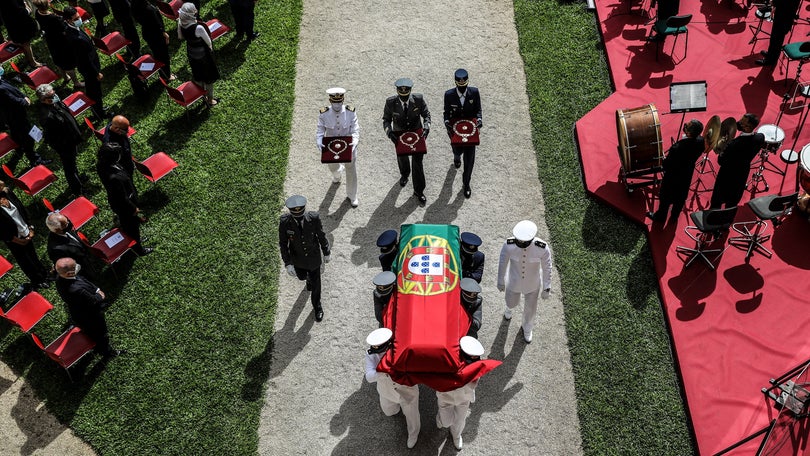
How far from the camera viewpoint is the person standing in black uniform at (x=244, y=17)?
587 inches

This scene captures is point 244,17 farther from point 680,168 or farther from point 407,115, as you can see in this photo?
point 680,168

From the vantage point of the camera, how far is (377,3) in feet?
54.5

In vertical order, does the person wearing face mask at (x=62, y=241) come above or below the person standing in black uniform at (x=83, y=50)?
below

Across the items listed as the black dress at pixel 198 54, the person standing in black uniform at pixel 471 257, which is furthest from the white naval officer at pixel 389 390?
the black dress at pixel 198 54

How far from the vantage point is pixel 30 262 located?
1086 centimetres

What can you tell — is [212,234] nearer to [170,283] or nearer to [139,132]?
[170,283]

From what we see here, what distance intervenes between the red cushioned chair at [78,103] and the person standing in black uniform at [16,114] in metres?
0.77

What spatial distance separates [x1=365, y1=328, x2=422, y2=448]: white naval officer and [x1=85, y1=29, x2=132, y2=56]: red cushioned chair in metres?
9.76

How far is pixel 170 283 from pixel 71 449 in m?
2.84

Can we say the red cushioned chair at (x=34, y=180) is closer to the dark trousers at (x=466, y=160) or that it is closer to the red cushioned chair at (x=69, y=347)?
the red cushioned chair at (x=69, y=347)

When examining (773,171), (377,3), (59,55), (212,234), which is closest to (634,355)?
(773,171)

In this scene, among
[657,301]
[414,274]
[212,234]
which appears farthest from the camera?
[212,234]

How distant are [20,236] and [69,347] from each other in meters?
2.05

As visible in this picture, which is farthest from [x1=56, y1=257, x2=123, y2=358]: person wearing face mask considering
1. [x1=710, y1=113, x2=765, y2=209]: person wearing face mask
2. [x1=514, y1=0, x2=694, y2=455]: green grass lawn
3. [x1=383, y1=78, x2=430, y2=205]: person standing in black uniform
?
[x1=710, y1=113, x2=765, y2=209]: person wearing face mask
